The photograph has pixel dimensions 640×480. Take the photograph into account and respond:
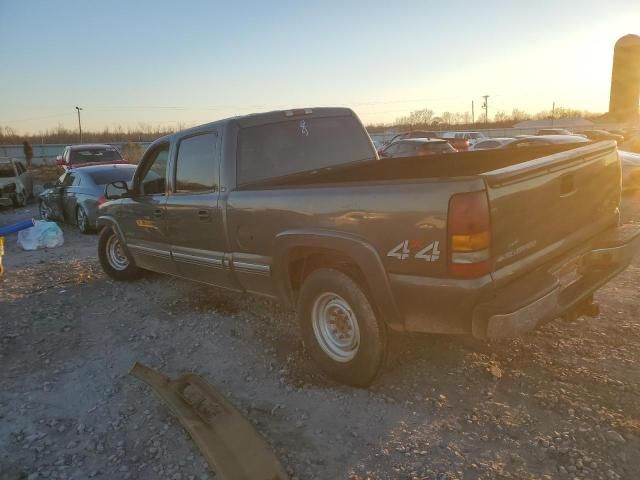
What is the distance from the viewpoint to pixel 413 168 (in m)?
4.43

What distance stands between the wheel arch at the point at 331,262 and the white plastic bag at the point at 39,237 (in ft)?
24.1

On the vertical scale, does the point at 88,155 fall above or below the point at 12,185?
above

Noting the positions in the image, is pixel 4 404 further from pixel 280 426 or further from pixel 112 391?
pixel 280 426

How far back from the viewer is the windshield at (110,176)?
10.3 meters

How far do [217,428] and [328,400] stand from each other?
0.79 metres

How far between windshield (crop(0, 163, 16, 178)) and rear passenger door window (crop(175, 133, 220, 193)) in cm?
1321

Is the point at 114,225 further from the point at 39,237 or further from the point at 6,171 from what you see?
the point at 6,171

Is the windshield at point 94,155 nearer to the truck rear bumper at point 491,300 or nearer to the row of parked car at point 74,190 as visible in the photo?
the row of parked car at point 74,190

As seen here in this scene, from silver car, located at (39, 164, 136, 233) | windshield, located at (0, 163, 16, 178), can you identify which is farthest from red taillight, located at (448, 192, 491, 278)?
windshield, located at (0, 163, 16, 178)

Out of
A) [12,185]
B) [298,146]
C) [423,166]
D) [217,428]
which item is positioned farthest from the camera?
[12,185]

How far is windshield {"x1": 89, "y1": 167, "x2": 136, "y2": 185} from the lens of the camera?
10312 mm

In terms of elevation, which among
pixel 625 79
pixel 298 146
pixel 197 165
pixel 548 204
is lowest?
pixel 548 204

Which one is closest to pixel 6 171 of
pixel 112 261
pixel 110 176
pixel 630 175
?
pixel 110 176

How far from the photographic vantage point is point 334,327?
11.6 feet
